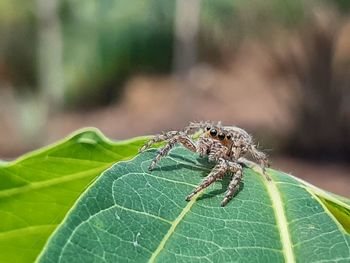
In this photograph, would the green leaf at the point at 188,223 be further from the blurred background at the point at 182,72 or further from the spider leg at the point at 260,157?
the blurred background at the point at 182,72

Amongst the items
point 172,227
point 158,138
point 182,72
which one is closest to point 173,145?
point 158,138

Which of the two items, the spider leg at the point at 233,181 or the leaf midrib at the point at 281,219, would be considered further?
the spider leg at the point at 233,181

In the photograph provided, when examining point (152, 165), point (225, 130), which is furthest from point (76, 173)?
point (225, 130)

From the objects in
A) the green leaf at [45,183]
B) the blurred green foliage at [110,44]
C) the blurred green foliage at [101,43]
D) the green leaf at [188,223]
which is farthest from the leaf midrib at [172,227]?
the blurred green foliage at [110,44]

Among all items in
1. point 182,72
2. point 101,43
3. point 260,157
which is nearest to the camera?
point 260,157

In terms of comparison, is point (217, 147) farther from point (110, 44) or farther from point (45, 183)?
point (110, 44)

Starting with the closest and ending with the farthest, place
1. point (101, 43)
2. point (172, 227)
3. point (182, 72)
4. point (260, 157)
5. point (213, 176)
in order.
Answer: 1. point (172, 227)
2. point (213, 176)
3. point (260, 157)
4. point (182, 72)
5. point (101, 43)
